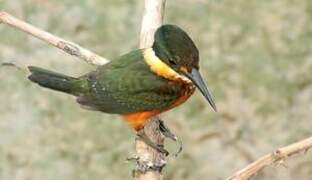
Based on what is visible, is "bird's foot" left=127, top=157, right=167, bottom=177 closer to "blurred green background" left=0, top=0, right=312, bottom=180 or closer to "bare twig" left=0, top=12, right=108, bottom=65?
"bare twig" left=0, top=12, right=108, bottom=65

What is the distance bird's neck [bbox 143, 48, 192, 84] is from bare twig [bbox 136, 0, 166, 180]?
90 millimetres

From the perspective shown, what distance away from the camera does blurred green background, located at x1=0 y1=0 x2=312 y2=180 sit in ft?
12.8

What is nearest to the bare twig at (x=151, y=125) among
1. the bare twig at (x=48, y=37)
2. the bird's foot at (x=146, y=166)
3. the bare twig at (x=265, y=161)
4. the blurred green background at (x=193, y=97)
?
the bird's foot at (x=146, y=166)

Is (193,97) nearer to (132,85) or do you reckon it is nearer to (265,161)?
(132,85)

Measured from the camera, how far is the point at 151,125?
2709 millimetres

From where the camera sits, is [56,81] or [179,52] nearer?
[179,52]

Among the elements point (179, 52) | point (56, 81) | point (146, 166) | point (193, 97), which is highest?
point (193, 97)

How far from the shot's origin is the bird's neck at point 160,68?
8.31 feet

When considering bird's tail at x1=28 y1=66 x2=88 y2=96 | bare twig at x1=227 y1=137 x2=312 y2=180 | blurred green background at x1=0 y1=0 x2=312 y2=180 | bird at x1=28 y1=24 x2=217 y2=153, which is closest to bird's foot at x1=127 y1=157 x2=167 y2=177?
bird at x1=28 y1=24 x2=217 y2=153

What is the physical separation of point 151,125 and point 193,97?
124cm

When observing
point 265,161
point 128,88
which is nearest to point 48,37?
point 128,88

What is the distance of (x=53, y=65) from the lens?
12.9 feet

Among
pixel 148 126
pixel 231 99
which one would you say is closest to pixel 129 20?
pixel 231 99

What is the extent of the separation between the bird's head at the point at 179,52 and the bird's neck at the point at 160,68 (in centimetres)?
3
